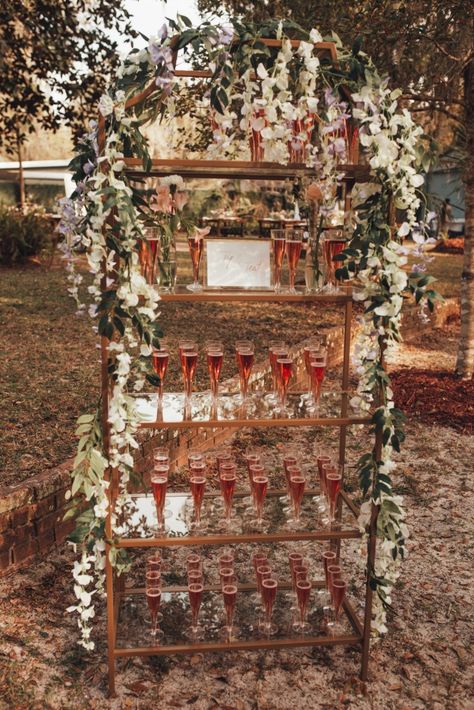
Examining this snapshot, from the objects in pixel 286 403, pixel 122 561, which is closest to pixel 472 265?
pixel 286 403

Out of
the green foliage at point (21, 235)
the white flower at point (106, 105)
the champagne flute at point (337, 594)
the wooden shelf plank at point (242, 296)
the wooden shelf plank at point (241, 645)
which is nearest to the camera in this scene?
the white flower at point (106, 105)

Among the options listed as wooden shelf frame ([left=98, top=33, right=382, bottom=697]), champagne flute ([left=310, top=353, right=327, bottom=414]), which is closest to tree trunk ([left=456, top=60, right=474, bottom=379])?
wooden shelf frame ([left=98, top=33, right=382, bottom=697])

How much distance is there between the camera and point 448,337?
9141mm

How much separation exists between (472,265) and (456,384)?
1102 mm

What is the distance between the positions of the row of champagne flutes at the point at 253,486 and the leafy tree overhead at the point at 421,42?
12.2 feet

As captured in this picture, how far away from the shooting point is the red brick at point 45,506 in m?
3.40

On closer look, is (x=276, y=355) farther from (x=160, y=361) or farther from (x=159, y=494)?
(x=159, y=494)

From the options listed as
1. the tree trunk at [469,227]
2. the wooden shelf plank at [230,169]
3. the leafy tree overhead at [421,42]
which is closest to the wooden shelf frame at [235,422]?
the wooden shelf plank at [230,169]

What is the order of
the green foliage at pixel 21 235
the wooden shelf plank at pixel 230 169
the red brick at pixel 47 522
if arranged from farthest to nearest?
the green foliage at pixel 21 235, the red brick at pixel 47 522, the wooden shelf plank at pixel 230 169

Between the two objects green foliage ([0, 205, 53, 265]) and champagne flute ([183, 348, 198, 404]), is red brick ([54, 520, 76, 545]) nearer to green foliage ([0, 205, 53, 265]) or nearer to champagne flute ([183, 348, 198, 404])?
champagne flute ([183, 348, 198, 404])

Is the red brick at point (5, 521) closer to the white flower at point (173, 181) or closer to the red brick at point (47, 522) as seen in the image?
the red brick at point (47, 522)

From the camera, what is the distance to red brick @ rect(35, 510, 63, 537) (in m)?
3.44

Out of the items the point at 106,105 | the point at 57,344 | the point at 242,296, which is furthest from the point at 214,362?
the point at 57,344

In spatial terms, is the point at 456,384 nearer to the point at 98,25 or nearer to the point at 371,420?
the point at 371,420
